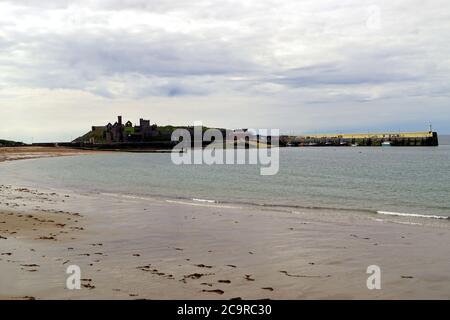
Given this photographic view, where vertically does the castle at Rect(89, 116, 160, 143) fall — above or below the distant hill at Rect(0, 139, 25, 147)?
above

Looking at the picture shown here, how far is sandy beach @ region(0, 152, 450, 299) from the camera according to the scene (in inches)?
380

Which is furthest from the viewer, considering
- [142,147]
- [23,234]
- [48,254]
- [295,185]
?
[142,147]

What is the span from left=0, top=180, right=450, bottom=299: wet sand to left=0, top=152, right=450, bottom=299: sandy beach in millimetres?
29

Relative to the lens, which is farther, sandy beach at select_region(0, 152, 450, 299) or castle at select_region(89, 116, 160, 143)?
castle at select_region(89, 116, 160, 143)

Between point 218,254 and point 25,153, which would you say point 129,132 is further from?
point 218,254

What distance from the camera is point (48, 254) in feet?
41.1

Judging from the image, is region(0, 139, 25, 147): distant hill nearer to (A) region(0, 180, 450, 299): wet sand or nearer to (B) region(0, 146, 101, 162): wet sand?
(B) region(0, 146, 101, 162): wet sand

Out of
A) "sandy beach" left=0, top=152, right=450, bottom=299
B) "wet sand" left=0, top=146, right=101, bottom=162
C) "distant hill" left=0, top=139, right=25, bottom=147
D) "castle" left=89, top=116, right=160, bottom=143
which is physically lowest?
"sandy beach" left=0, top=152, right=450, bottom=299

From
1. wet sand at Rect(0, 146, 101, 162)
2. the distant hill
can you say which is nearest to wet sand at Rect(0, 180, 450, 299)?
wet sand at Rect(0, 146, 101, 162)

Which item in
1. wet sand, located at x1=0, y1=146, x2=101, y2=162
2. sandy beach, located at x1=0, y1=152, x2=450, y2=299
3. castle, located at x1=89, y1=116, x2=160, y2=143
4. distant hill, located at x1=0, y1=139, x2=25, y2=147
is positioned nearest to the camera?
sandy beach, located at x1=0, y1=152, x2=450, y2=299

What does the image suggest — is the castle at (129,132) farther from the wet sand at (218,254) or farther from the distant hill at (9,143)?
the wet sand at (218,254)
